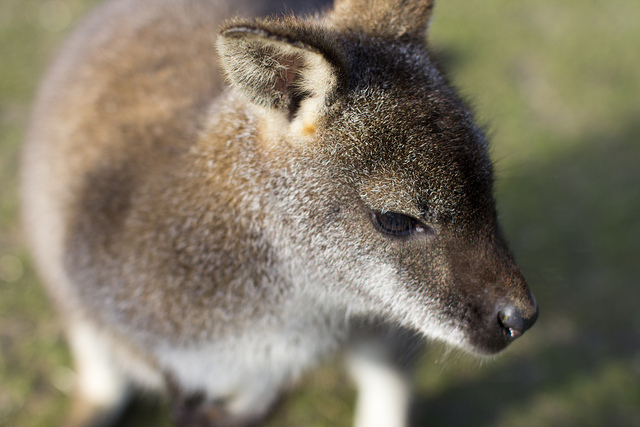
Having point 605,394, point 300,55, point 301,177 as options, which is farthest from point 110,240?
point 605,394

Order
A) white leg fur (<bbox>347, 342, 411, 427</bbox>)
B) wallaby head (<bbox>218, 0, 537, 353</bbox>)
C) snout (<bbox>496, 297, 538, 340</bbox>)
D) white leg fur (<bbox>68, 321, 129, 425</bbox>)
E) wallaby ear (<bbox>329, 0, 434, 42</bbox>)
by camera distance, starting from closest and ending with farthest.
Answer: wallaby head (<bbox>218, 0, 537, 353</bbox>)
snout (<bbox>496, 297, 538, 340</bbox>)
wallaby ear (<bbox>329, 0, 434, 42</bbox>)
white leg fur (<bbox>347, 342, 411, 427</bbox>)
white leg fur (<bbox>68, 321, 129, 425</bbox>)

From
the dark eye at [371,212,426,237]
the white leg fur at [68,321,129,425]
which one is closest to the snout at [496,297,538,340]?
the dark eye at [371,212,426,237]

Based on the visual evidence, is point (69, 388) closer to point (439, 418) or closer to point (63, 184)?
point (63, 184)

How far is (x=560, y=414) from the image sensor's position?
348 centimetres

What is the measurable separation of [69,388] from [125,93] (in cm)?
186

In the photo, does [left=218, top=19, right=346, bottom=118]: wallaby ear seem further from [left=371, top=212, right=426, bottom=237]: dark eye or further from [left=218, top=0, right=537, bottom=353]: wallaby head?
[left=371, top=212, right=426, bottom=237]: dark eye

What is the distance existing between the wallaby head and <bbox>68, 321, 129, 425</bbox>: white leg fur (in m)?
1.66

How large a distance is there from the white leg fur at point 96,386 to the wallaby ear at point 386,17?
2.16 metres

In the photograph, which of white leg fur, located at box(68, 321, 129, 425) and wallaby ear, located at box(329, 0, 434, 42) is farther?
white leg fur, located at box(68, 321, 129, 425)

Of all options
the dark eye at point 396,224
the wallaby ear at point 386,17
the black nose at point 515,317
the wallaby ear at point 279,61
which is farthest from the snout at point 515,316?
the wallaby ear at point 386,17

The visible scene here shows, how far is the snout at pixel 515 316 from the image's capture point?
2039mm

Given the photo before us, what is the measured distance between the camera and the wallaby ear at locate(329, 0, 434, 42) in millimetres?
2199

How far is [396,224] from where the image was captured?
6.61ft

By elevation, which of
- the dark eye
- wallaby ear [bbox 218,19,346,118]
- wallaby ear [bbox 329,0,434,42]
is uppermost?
wallaby ear [bbox 329,0,434,42]
